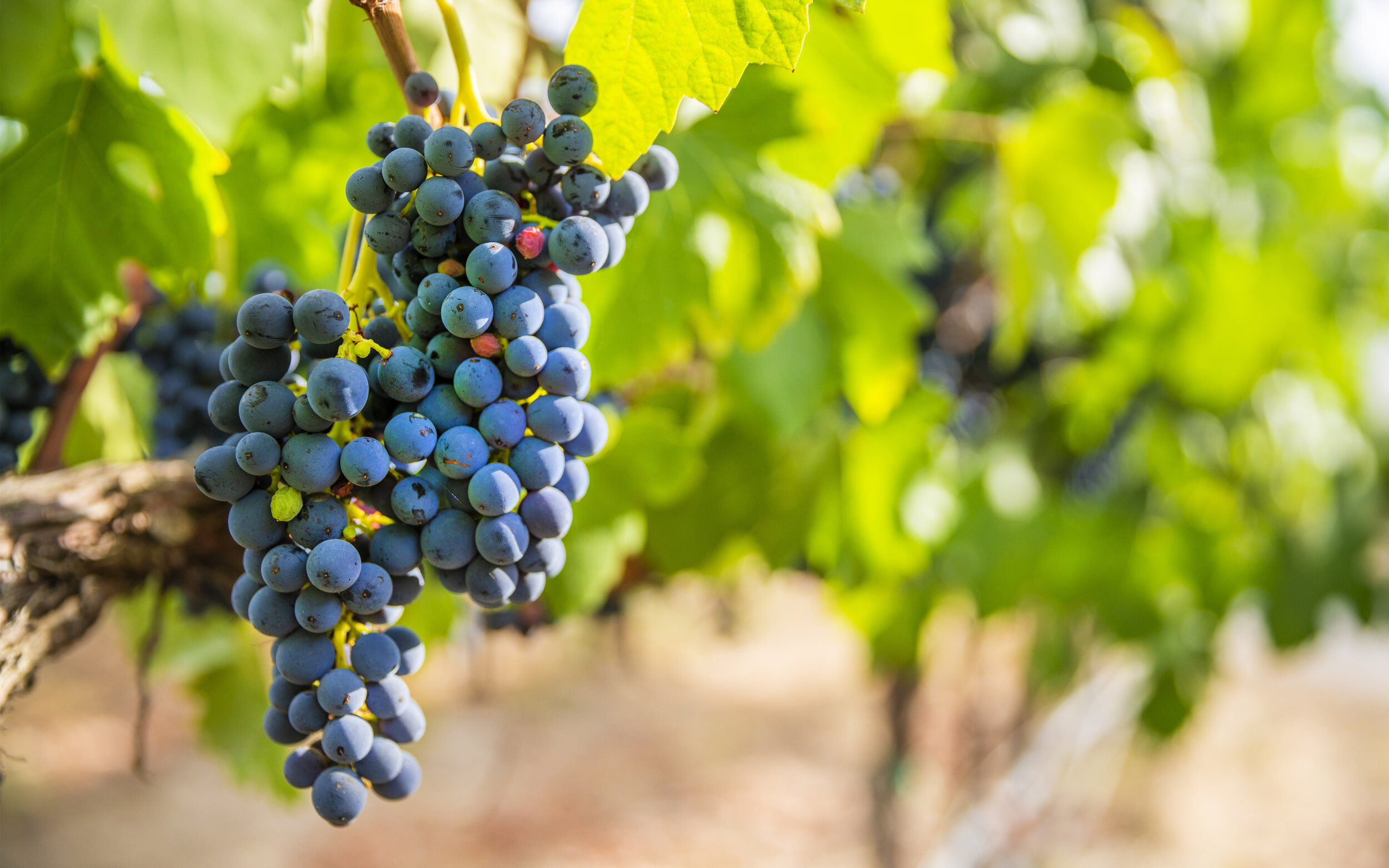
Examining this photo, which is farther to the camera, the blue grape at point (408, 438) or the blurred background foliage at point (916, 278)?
the blurred background foliage at point (916, 278)

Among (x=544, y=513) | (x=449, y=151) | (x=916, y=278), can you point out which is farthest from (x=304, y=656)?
(x=916, y=278)

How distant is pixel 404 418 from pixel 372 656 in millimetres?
115

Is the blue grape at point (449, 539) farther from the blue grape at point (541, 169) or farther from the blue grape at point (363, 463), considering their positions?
the blue grape at point (541, 169)

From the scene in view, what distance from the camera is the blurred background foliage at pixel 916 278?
0.63m

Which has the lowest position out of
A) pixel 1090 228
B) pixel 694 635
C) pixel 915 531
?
pixel 694 635

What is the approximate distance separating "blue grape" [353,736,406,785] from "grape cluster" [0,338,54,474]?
0.46 metres

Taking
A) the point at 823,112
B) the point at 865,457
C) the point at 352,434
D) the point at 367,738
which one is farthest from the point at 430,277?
the point at 865,457

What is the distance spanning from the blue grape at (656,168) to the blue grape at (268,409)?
22 centimetres

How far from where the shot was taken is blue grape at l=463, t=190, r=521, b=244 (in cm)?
39

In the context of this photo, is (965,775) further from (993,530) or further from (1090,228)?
(1090,228)

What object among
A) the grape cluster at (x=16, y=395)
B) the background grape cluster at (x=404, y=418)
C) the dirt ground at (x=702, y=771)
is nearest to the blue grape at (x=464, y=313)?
the background grape cluster at (x=404, y=418)

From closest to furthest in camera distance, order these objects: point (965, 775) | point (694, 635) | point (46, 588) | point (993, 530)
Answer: point (46, 588) < point (993, 530) < point (965, 775) < point (694, 635)

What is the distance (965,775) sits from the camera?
2.78 metres

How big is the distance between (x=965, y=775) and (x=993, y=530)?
1.65 metres
